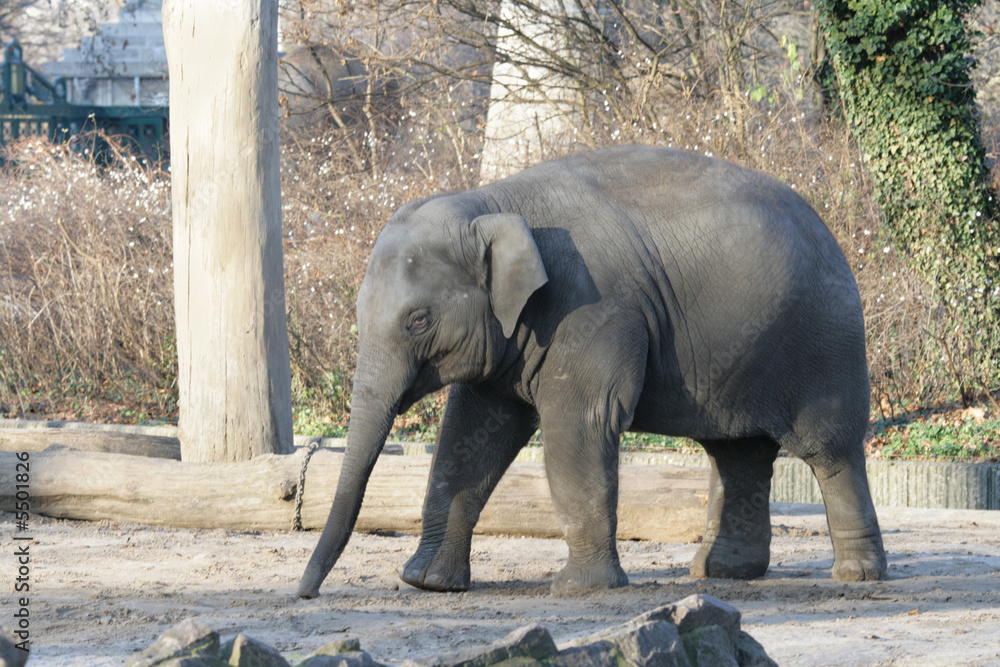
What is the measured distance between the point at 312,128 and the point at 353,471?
1503cm

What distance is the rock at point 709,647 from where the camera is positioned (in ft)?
11.2

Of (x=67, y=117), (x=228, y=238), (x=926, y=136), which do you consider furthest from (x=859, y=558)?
(x=67, y=117)

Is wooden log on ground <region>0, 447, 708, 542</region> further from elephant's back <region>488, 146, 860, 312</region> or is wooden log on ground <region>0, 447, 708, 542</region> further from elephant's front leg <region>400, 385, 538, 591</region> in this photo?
elephant's back <region>488, 146, 860, 312</region>

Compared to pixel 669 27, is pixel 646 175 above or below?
below

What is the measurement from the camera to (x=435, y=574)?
18.6 feet

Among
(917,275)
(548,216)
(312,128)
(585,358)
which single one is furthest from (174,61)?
(312,128)

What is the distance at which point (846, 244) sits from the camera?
475 inches

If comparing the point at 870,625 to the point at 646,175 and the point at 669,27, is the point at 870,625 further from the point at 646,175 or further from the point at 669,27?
the point at 669,27

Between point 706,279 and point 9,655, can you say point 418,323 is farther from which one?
point 9,655

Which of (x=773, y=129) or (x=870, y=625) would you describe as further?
(x=773, y=129)

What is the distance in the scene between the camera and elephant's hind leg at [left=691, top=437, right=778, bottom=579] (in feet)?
19.7

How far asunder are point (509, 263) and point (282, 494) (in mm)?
2393

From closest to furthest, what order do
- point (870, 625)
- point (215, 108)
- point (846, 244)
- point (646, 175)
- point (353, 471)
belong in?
point (870, 625) → point (353, 471) → point (646, 175) → point (215, 108) → point (846, 244)

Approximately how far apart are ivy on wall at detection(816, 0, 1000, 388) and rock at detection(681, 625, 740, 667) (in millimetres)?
9781
